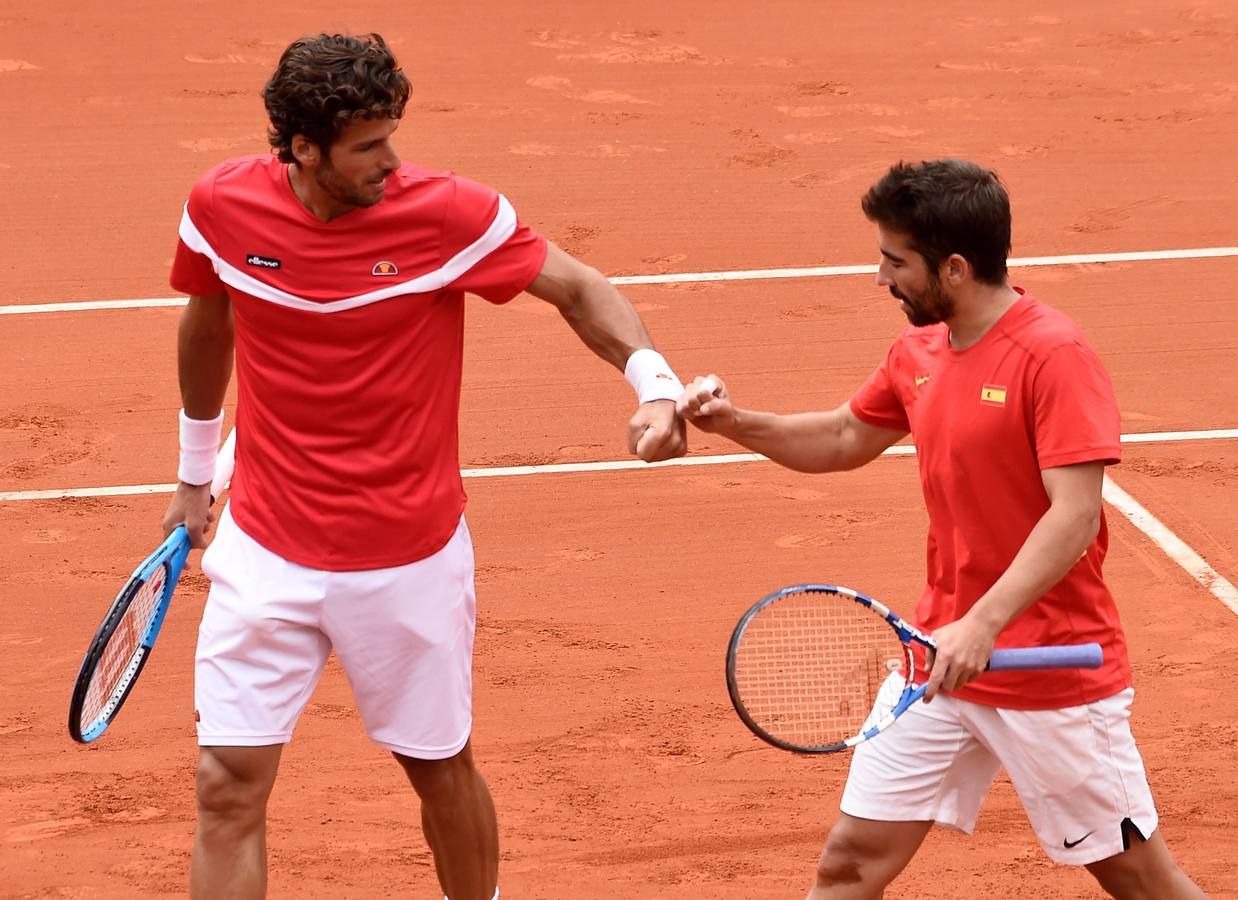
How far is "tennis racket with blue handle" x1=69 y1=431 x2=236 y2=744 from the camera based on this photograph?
521 centimetres

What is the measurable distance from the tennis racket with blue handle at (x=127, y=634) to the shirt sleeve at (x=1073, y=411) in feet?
7.93

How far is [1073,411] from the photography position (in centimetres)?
440

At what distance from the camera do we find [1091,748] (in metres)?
4.69

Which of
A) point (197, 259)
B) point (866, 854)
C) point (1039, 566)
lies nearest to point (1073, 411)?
point (1039, 566)

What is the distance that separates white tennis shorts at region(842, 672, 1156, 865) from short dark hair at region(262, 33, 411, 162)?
2054mm

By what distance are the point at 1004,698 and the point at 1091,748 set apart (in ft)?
0.81

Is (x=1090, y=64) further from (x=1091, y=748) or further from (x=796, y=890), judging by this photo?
(x=1091, y=748)

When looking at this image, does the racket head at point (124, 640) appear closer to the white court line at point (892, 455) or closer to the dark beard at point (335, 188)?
the dark beard at point (335, 188)

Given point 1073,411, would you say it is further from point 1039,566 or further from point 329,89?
point 329,89

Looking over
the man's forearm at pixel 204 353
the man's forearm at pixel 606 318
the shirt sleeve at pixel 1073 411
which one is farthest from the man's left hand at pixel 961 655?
the man's forearm at pixel 204 353

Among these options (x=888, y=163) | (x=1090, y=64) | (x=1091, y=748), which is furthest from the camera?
(x=1090, y=64)

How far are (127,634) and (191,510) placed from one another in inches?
17.4

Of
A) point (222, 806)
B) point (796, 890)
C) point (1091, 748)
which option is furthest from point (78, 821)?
point (1091, 748)

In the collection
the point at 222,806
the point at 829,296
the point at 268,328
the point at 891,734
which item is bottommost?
the point at 829,296
